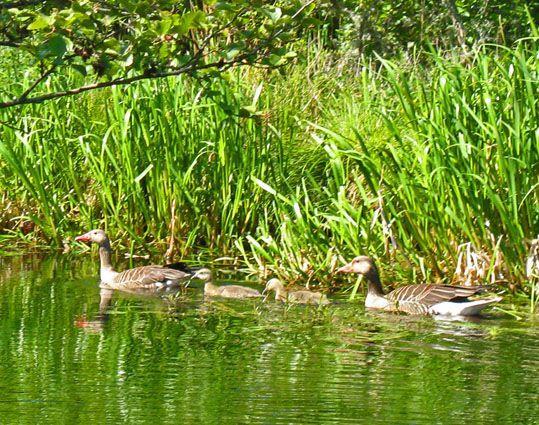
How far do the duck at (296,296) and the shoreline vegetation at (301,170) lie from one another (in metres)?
0.53

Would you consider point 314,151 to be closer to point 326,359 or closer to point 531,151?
point 531,151

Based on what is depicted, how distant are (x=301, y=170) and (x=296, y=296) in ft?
9.66

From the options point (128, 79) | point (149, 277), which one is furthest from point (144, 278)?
point (128, 79)

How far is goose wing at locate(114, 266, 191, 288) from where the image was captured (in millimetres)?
10805

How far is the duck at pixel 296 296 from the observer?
389 inches

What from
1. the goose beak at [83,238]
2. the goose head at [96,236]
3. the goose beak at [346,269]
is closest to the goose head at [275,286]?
the goose beak at [346,269]

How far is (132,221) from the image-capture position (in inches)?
493

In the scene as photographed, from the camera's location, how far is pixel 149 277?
10852 mm

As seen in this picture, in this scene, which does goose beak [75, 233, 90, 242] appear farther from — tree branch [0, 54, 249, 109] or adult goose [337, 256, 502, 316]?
tree branch [0, 54, 249, 109]

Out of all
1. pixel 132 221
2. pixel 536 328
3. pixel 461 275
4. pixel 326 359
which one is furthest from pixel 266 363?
pixel 132 221

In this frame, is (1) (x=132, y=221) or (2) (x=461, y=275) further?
(1) (x=132, y=221)

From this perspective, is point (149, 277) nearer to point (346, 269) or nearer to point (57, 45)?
point (346, 269)

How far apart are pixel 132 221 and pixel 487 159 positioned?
401cm

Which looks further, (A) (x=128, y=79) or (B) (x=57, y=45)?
(A) (x=128, y=79)
